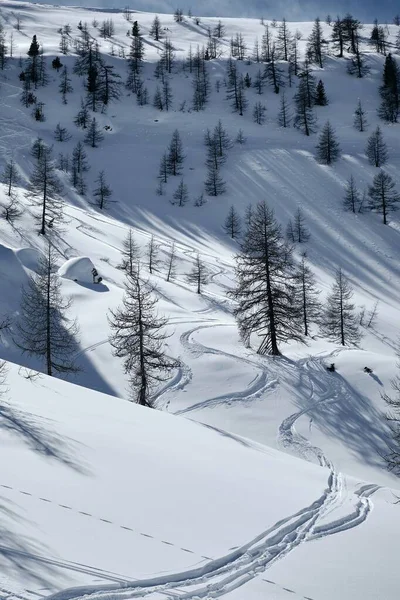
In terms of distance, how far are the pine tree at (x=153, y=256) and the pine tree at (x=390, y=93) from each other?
3057 inches

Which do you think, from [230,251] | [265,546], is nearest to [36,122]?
[230,251]

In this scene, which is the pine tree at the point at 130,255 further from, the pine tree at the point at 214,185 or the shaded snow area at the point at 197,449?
the pine tree at the point at 214,185

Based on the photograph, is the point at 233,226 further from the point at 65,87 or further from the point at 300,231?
the point at 65,87

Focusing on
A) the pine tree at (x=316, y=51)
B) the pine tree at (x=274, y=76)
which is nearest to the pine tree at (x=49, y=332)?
the pine tree at (x=274, y=76)

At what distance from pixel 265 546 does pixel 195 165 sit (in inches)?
3540

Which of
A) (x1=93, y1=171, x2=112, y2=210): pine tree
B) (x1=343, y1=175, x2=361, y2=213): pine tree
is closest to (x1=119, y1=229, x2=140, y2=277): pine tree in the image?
(x1=93, y1=171, x2=112, y2=210): pine tree

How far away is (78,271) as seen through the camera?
3747cm

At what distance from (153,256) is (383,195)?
43160 millimetres

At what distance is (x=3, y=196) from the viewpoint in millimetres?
54062

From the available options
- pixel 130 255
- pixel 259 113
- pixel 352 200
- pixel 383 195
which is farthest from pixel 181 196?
pixel 259 113

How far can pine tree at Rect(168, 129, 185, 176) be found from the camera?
87062 mm

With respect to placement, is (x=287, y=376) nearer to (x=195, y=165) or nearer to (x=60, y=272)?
(x=60, y=272)

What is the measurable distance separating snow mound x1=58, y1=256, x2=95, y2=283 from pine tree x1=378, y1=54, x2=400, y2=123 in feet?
303

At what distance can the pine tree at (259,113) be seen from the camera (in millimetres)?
102188
